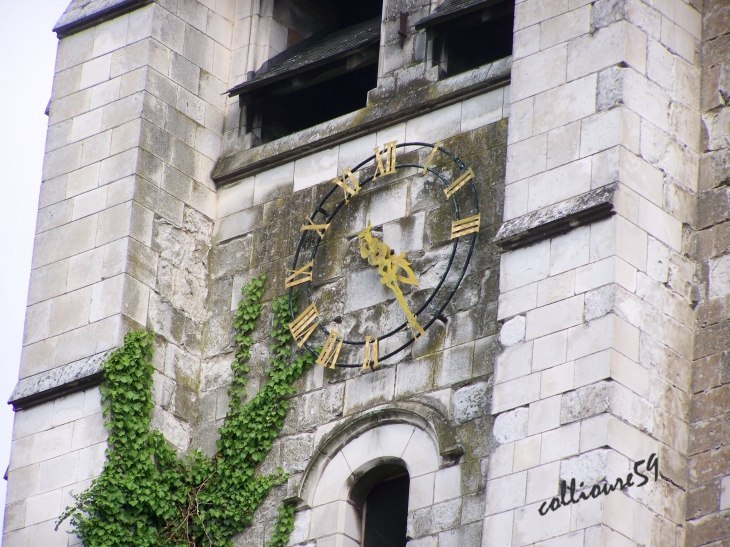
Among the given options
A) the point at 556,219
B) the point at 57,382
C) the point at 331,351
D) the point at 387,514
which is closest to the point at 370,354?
the point at 331,351

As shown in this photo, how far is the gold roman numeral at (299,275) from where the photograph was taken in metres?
17.3

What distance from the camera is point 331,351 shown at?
55.1 ft

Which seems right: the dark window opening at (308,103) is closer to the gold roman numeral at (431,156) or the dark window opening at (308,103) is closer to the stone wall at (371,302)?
the stone wall at (371,302)

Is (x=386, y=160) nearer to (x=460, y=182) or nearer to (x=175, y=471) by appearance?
(x=460, y=182)

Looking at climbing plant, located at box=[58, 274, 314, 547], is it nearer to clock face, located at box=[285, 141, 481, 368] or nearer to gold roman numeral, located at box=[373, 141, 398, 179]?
clock face, located at box=[285, 141, 481, 368]

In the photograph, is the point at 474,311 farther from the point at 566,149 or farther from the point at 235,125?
the point at 235,125

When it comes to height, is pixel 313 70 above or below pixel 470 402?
above

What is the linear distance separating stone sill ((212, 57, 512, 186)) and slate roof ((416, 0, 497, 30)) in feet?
1.81

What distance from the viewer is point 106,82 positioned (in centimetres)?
1869

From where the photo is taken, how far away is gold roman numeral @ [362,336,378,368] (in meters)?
16.4

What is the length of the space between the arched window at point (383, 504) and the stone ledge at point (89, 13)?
5.51 meters

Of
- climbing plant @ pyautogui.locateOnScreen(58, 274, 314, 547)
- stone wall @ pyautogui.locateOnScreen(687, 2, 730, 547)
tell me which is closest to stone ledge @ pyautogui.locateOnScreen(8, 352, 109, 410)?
climbing plant @ pyautogui.locateOnScreen(58, 274, 314, 547)

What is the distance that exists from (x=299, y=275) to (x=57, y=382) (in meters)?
2.35

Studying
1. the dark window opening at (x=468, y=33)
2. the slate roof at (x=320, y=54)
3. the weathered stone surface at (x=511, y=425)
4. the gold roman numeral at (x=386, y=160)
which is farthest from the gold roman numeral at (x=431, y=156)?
the weathered stone surface at (x=511, y=425)
